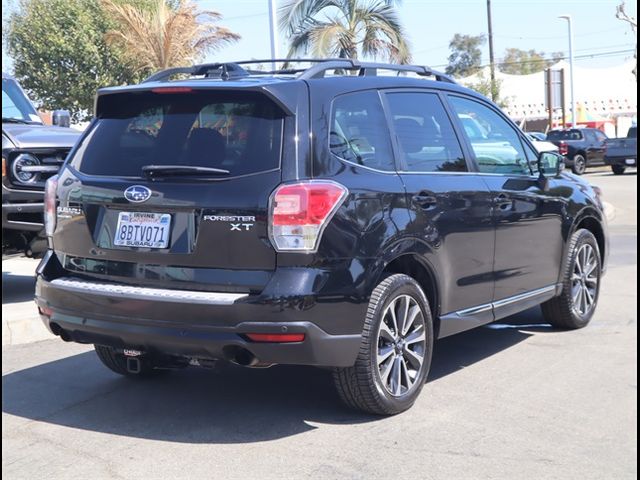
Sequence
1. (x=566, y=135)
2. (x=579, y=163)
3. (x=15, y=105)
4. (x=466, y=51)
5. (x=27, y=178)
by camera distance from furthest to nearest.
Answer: (x=466, y=51) → (x=566, y=135) → (x=579, y=163) → (x=15, y=105) → (x=27, y=178)

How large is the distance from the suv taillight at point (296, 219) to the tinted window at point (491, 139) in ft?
6.04

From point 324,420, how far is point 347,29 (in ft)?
52.6

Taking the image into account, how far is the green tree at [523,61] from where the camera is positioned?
101 m

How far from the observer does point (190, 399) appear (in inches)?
209

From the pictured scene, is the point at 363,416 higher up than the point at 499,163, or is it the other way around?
the point at 499,163

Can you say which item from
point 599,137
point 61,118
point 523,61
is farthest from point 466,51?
point 61,118

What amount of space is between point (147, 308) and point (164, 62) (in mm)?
15804

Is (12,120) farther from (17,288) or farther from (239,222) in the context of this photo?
(239,222)

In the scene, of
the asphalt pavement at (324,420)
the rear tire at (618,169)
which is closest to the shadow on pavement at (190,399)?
the asphalt pavement at (324,420)

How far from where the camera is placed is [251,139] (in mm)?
4535

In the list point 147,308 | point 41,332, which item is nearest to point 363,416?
point 147,308

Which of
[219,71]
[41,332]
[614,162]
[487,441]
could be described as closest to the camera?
[487,441]

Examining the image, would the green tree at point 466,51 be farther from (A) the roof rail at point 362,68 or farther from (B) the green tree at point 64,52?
(A) the roof rail at point 362,68

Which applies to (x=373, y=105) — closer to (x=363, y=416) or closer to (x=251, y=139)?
(x=251, y=139)
